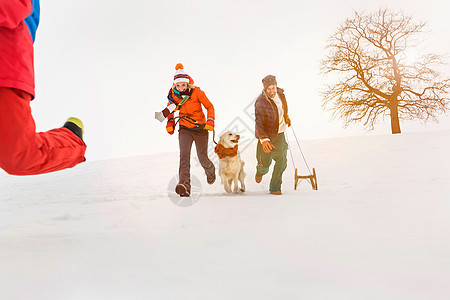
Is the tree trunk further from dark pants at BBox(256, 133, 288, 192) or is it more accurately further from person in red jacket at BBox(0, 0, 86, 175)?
person in red jacket at BBox(0, 0, 86, 175)

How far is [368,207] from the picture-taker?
386 centimetres

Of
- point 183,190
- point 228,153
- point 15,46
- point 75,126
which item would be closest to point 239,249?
point 75,126

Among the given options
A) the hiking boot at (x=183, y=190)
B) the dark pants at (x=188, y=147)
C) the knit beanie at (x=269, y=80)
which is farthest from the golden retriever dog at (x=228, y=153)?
the knit beanie at (x=269, y=80)

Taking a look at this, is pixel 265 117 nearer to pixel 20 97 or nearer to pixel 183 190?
pixel 183 190

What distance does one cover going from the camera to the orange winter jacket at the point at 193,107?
17.0 feet

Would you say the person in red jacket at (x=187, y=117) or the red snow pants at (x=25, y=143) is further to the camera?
the person in red jacket at (x=187, y=117)

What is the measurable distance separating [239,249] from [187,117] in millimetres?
3179

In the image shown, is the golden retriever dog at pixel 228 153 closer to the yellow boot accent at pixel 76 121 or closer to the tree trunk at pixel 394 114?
the yellow boot accent at pixel 76 121

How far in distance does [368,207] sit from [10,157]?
11.7 ft

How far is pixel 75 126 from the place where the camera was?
2.43 m

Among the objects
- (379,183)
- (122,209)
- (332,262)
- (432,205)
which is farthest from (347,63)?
(332,262)

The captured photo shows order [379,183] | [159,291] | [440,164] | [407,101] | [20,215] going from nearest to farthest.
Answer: [159,291], [20,215], [379,183], [440,164], [407,101]

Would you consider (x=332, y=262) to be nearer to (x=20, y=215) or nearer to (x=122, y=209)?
(x=122, y=209)

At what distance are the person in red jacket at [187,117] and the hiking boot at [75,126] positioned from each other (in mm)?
2669
